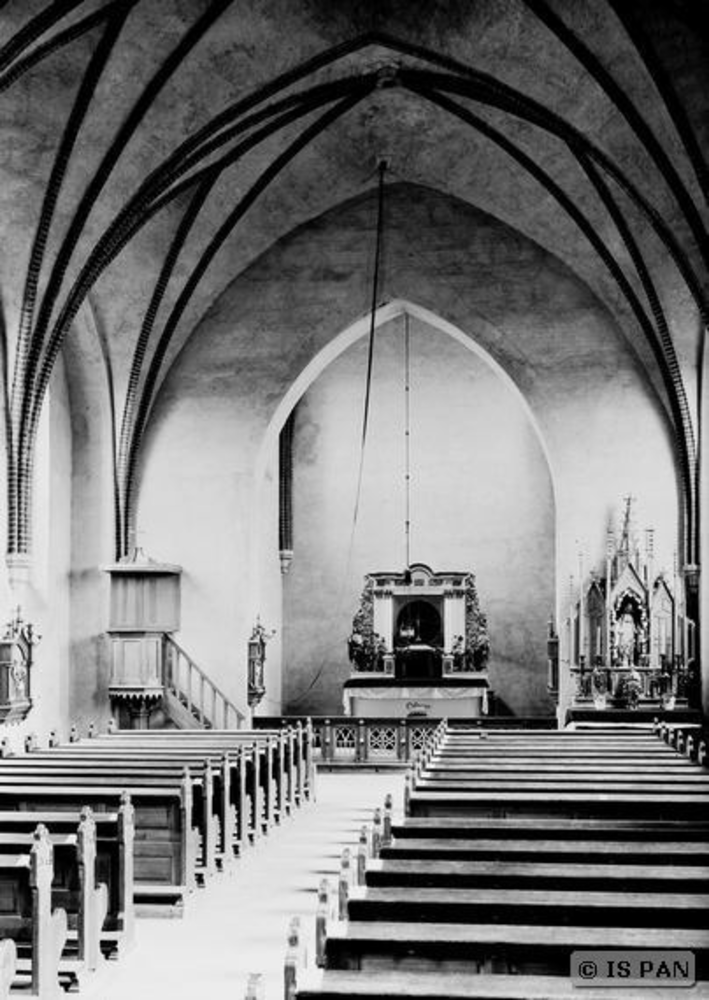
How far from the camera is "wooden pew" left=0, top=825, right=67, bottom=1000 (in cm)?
741

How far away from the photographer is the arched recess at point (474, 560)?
27.0m

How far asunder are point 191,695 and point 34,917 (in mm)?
16001

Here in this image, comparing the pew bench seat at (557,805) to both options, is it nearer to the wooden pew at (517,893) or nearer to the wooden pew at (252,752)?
the wooden pew at (517,893)

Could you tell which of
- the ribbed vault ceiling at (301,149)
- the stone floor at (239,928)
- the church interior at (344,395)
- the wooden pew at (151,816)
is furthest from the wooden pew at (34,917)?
the ribbed vault ceiling at (301,149)

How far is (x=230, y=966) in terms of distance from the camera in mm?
8547

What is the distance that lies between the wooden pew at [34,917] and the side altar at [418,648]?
632 inches

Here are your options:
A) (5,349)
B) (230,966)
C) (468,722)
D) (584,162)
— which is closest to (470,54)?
(584,162)

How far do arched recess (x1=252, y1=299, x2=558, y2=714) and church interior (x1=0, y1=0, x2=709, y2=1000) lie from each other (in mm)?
68

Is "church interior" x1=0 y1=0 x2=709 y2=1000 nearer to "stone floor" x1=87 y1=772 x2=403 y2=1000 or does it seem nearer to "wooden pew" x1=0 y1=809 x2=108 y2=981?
"stone floor" x1=87 y1=772 x2=403 y2=1000

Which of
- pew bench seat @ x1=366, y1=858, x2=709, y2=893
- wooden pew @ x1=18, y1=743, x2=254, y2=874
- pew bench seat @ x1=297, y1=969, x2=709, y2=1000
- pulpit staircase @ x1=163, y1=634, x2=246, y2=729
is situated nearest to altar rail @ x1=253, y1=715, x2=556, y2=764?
pulpit staircase @ x1=163, y1=634, x2=246, y2=729

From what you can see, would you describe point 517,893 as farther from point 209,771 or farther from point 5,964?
point 209,771

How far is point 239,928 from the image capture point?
975 centimetres

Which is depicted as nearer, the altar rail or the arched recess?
the altar rail

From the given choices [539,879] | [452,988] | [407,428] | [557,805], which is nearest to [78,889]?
[557,805]
